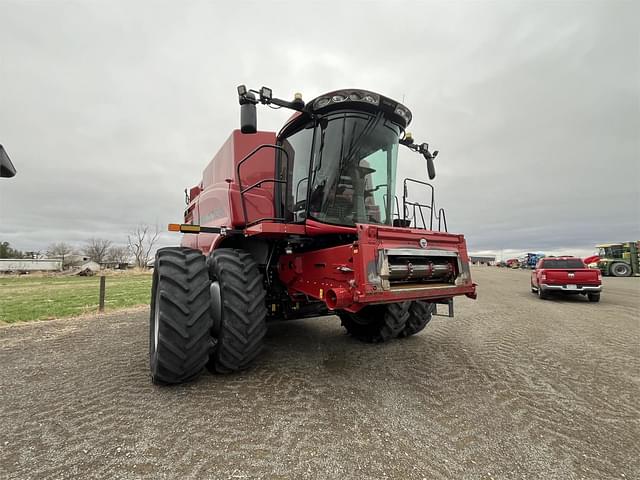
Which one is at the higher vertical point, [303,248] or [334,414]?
[303,248]

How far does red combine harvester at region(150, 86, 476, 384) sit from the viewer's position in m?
2.99

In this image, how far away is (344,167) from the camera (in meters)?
3.53

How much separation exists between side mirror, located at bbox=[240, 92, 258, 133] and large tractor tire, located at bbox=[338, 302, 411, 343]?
2.85 metres

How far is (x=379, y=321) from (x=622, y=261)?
1199 inches

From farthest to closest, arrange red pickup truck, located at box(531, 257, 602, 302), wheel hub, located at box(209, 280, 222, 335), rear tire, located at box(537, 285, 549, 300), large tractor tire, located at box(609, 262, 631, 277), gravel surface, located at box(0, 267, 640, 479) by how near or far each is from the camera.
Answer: large tractor tire, located at box(609, 262, 631, 277), rear tire, located at box(537, 285, 549, 300), red pickup truck, located at box(531, 257, 602, 302), wheel hub, located at box(209, 280, 222, 335), gravel surface, located at box(0, 267, 640, 479)

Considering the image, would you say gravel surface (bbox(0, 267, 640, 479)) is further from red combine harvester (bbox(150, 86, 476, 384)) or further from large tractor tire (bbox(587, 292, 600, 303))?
large tractor tire (bbox(587, 292, 600, 303))

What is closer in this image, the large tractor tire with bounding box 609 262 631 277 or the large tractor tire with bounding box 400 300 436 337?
the large tractor tire with bounding box 400 300 436 337

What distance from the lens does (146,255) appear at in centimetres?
5700

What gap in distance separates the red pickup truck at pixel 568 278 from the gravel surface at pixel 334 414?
770 cm

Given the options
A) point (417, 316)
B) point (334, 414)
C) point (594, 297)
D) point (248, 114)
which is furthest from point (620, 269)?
point (248, 114)

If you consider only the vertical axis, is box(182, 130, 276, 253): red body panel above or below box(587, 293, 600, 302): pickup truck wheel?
above

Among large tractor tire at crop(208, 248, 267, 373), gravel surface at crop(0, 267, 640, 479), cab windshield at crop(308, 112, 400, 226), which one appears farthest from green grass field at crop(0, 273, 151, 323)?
cab windshield at crop(308, 112, 400, 226)

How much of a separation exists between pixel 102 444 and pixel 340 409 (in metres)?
1.81

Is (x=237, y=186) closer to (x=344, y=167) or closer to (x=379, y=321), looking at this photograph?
(x=344, y=167)
